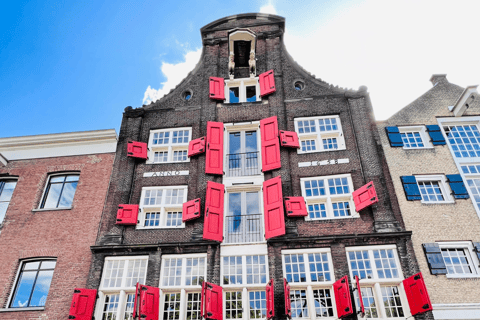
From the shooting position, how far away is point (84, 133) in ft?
64.4

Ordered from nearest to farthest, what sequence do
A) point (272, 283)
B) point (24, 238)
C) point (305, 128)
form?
point (272, 283)
point (24, 238)
point (305, 128)

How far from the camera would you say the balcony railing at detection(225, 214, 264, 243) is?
51.9 ft

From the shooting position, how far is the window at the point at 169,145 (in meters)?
18.9

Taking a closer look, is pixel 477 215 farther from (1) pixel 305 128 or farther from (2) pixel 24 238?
(2) pixel 24 238

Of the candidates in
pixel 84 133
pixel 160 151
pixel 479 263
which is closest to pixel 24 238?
pixel 84 133

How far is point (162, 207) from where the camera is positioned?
17.0m

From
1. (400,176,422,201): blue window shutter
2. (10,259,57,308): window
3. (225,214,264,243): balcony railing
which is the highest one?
(400,176,422,201): blue window shutter

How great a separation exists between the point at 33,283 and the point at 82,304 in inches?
128

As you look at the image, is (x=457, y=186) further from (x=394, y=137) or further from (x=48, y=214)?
(x=48, y=214)

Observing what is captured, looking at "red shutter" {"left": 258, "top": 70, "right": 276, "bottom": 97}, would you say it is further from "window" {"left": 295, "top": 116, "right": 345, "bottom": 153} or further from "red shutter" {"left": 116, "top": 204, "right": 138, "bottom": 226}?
"red shutter" {"left": 116, "top": 204, "right": 138, "bottom": 226}

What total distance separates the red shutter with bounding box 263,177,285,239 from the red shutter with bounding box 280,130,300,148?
1984 mm

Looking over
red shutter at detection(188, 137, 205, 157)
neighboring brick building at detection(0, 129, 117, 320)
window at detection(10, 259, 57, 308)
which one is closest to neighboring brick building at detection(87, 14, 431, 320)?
red shutter at detection(188, 137, 205, 157)

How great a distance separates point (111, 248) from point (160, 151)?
5.38 meters

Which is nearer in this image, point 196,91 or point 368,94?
point 368,94
